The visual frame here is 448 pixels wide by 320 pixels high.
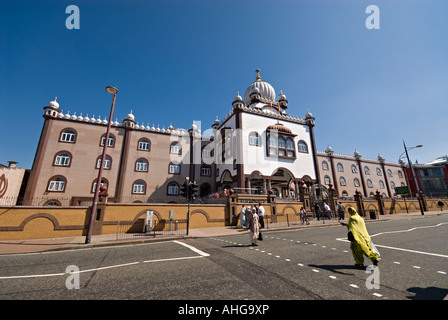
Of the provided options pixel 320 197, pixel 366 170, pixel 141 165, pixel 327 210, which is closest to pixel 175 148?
pixel 141 165

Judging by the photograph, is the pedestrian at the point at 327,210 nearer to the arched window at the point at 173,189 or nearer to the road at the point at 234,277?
the road at the point at 234,277

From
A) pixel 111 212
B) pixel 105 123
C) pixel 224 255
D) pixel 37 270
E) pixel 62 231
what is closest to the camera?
pixel 37 270

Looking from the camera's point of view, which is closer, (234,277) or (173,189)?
(234,277)

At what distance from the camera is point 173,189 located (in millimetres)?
26312

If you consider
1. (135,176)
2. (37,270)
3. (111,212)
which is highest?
(135,176)

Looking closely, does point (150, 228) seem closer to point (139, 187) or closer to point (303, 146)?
point (139, 187)

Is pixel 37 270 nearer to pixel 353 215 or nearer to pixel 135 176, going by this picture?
pixel 353 215

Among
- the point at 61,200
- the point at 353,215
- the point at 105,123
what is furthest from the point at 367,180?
the point at 61,200

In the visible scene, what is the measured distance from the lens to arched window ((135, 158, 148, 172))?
2538 cm

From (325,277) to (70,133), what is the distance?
29.4m

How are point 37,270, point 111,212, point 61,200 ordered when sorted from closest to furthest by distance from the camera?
point 37,270
point 111,212
point 61,200

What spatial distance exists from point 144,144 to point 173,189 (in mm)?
7672

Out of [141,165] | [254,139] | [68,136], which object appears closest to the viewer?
[68,136]

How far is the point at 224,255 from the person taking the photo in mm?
6773
